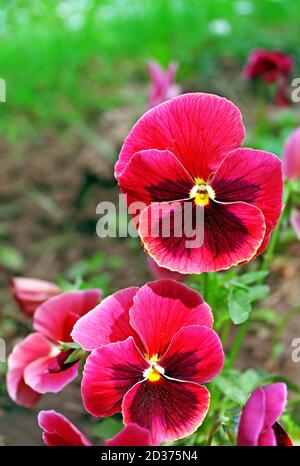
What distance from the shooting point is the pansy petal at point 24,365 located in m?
1.22

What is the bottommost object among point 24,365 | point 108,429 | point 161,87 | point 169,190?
point 108,429

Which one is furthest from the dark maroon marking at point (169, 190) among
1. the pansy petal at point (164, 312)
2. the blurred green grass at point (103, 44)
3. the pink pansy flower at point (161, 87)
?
the blurred green grass at point (103, 44)

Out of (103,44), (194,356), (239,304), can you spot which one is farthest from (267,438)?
(103,44)

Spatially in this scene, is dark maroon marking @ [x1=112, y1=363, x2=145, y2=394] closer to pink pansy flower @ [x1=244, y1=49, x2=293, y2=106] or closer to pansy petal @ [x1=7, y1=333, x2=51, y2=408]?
pansy petal @ [x1=7, y1=333, x2=51, y2=408]

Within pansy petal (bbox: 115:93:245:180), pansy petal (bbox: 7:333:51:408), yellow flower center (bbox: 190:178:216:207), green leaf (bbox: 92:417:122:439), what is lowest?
green leaf (bbox: 92:417:122:439)

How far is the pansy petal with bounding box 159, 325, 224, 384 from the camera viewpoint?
0.95 meters

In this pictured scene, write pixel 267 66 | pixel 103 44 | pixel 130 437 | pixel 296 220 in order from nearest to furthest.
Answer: pixel 130 437 < pixel 296 220 < pixel 267 66 < pixel 103 44

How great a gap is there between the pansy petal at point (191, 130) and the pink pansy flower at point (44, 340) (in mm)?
325

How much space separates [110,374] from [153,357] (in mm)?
75

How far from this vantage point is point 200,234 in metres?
0.98

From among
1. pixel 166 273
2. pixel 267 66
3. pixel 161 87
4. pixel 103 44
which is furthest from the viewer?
pixel 103 44

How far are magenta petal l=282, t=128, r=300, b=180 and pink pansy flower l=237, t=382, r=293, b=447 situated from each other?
1.84 ft

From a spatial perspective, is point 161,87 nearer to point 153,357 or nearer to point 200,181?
point 200,181

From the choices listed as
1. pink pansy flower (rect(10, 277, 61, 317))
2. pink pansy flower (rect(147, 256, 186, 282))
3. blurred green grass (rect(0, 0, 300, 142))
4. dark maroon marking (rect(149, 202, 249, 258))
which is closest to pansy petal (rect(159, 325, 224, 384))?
dark maroon marking (rect(149, 202, 249, 258))
